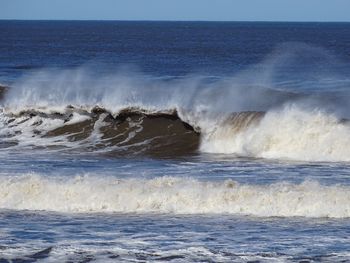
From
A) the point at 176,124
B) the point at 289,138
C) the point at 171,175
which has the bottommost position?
the point at 171,175

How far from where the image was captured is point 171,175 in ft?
59.1

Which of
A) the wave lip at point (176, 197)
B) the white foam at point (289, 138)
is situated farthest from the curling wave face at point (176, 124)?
the wave lip at point (176, 197)

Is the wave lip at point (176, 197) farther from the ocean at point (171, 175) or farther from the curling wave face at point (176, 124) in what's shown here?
the curling wave face at point (176, 124)

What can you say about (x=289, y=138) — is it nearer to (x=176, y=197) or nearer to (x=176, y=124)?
(x=176, y=124)

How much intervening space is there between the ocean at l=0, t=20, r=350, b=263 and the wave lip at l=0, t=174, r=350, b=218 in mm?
27

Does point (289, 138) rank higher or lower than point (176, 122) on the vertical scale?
lower

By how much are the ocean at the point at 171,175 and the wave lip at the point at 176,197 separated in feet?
0.09

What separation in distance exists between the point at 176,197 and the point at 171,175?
2830 millimetres

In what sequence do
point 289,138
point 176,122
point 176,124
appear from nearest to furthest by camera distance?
point 289,138 → point 176,124 → point 176,122

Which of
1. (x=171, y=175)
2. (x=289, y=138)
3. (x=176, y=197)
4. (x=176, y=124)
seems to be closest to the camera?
(x=176, y=197)

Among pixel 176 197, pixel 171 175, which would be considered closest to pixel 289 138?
pixel 171 175

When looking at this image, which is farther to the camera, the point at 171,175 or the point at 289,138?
the point at 289,138

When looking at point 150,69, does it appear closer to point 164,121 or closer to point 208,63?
point 208,63

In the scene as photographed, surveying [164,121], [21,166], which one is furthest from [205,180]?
[164,121]
